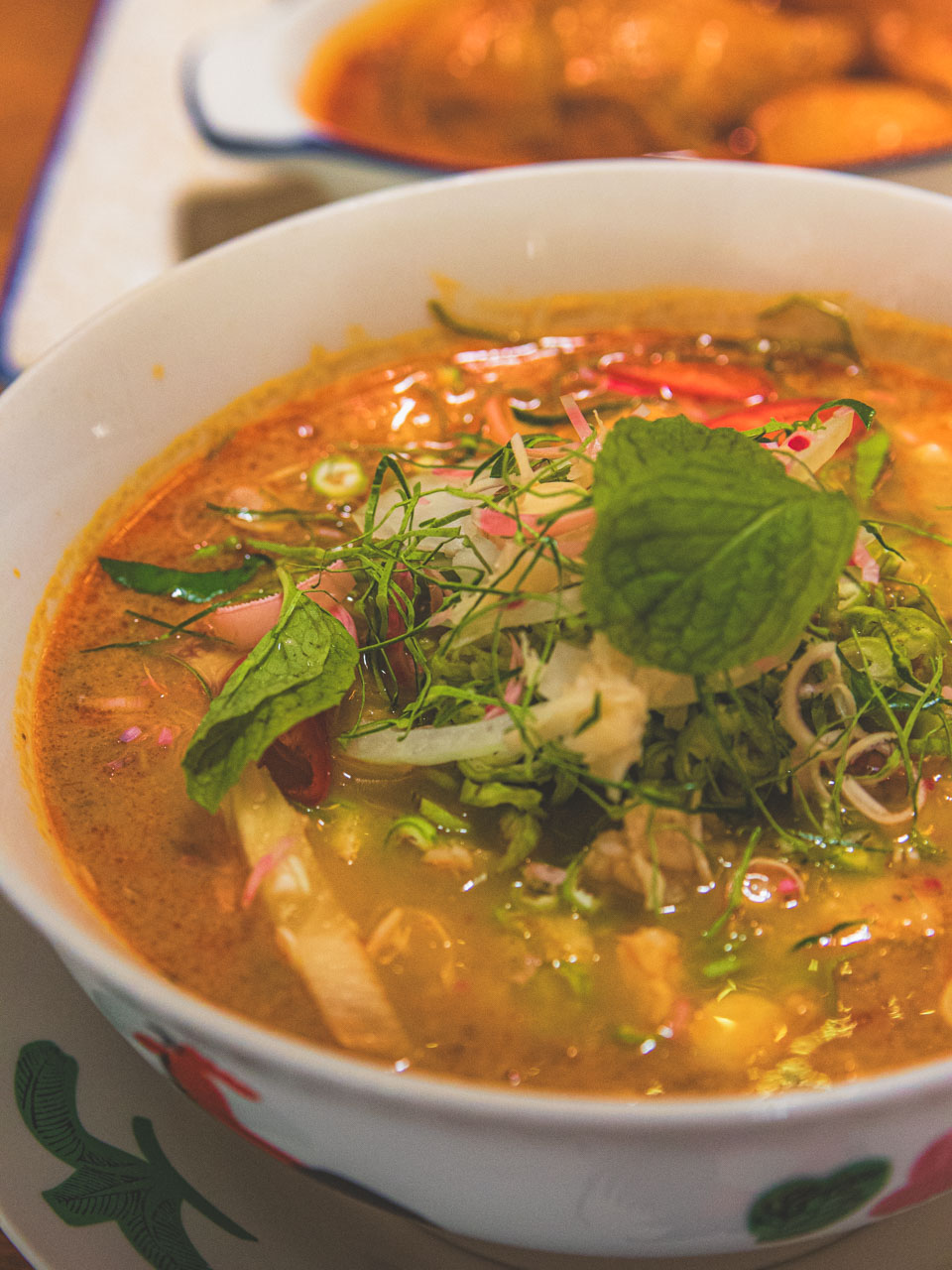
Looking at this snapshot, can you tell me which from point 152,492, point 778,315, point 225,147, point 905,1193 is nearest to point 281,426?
point 152,492

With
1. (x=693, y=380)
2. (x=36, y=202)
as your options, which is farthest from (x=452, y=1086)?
(x=36, y=202)

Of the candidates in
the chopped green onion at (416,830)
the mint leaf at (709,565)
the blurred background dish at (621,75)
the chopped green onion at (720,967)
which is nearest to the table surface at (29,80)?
the blurred background dish at (621,75)

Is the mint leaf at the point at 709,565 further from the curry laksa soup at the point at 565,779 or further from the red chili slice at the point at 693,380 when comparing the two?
the red chili slice at the point at 693,380

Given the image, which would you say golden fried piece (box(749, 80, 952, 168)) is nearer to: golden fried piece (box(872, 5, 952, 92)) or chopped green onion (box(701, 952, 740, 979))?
golden fried piece (box(872, 5, 952, 92))

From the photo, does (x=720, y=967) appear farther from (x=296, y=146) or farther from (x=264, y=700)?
(x=296, y=146)

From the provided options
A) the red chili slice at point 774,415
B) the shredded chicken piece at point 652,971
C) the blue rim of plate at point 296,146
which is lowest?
the shredded chicken piece at point 652,971

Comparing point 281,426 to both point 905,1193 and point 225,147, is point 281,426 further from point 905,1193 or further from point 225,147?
point 905,1193

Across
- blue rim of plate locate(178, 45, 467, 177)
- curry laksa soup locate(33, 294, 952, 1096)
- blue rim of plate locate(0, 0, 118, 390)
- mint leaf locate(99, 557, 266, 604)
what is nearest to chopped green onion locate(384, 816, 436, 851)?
curry laksa soup locate(33, 294, 952, 1096)
